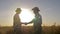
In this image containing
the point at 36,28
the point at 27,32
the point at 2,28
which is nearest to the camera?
the point at 36,28

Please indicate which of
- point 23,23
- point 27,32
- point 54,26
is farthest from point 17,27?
point 54,26

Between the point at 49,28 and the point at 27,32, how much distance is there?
1.84 feet

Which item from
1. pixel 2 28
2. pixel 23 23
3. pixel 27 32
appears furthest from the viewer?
pixel 2 28

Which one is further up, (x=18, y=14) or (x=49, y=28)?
(x=18, y=14)

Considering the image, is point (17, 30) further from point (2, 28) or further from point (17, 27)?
point (2, 28)

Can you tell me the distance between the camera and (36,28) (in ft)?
9.41

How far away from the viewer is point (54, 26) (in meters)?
3.90

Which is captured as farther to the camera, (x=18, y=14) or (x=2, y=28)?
(x=2, y=28)

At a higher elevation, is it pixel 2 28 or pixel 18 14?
pixel 18 14

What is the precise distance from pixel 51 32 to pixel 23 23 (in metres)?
0.92

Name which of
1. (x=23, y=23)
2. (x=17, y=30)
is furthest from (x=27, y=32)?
(x=17, y=30)

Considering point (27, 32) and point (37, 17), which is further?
point (27, 32)

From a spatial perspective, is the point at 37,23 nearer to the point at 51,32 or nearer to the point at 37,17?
the point at 37,17

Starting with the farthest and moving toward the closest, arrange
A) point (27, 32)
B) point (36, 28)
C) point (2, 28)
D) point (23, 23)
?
point (2, 28), point (27, 32), point (23, 23), point (36, 28)
